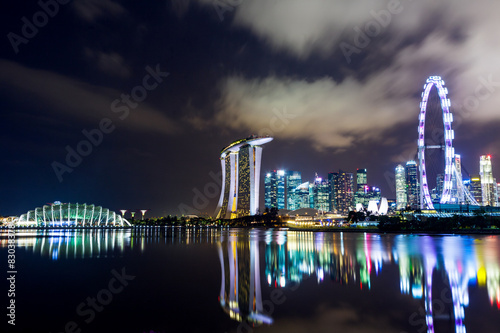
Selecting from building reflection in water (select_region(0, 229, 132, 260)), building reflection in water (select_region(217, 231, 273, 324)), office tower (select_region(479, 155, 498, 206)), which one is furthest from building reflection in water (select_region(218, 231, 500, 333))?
office tower (select_region(479, 155, 498, 206))

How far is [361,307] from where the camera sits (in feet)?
36.0

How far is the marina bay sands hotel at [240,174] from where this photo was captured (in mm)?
133250

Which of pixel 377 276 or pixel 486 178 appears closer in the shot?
pixel 377 276

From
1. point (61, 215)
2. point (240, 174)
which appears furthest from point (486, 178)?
point (61, 215)

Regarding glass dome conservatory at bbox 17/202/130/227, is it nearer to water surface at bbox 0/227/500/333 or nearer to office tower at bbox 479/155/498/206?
water surface at bbox 0/227/500/333

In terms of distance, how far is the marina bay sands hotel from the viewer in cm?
13325

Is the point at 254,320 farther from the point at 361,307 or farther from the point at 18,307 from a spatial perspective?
the point at 18,307

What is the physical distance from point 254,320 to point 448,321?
5.01 meters

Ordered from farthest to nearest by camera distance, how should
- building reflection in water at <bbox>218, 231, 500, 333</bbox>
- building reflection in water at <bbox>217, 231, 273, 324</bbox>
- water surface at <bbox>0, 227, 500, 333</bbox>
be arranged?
building reflection in water at <bbox>218, 231, 500, 333</bbox>
building reflection in water at <bbox>217, 231, 273, 324</bbox>
water surface at <bbox>0, 227, 500, 333</bbox>

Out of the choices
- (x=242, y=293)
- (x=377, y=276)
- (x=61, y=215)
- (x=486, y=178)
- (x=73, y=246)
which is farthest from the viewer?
(x=486, y=178)

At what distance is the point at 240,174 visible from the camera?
5546 inches

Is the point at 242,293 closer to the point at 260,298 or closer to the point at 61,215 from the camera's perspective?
the point at 260,298

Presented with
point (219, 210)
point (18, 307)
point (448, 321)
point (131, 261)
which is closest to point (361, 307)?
point (448, 321)

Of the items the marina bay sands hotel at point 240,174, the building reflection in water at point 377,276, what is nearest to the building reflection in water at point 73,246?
the building reflection in water at point 377,276
